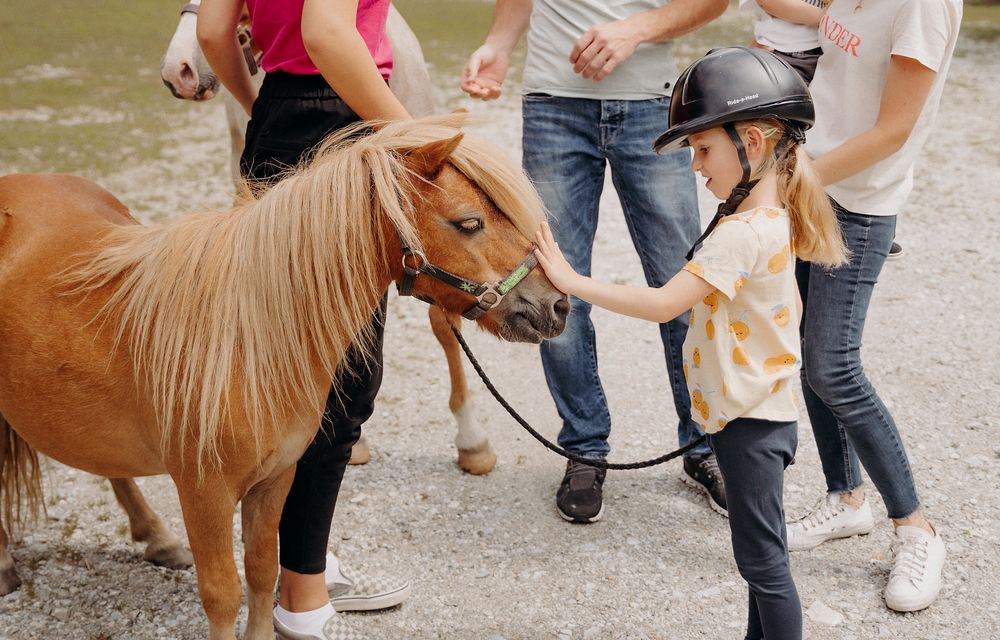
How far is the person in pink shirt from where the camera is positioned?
2.05 m

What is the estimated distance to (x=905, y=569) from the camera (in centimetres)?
281

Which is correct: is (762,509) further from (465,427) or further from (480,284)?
(465,427)

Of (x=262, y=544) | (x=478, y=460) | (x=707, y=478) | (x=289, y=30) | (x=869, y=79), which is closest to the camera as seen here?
(x=289, y=30)

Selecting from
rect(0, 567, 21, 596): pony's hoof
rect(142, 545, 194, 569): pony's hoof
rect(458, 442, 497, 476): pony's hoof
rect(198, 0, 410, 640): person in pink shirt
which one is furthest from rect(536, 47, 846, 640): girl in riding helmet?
rect(0, 567, 21, 596): pony's hoof

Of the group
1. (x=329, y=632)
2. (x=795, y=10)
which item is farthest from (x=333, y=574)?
(x=795, y=10)

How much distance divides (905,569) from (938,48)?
1.61 meters

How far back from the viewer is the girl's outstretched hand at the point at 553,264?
2.02 m

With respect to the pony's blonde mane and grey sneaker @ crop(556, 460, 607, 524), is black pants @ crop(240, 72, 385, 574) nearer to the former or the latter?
the pony's blonde mane

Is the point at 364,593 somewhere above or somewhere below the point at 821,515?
above

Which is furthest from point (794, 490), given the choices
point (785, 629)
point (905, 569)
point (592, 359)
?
point (785, 629)

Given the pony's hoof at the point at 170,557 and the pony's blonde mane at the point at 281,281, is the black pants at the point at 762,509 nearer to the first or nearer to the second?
the pony's blonde mane at the point at 281,281

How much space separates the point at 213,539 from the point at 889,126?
215cm

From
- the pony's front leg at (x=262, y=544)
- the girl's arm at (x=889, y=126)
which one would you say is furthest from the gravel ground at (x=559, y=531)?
the girl's arm at (x=889, y=126)

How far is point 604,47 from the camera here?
115 inches
